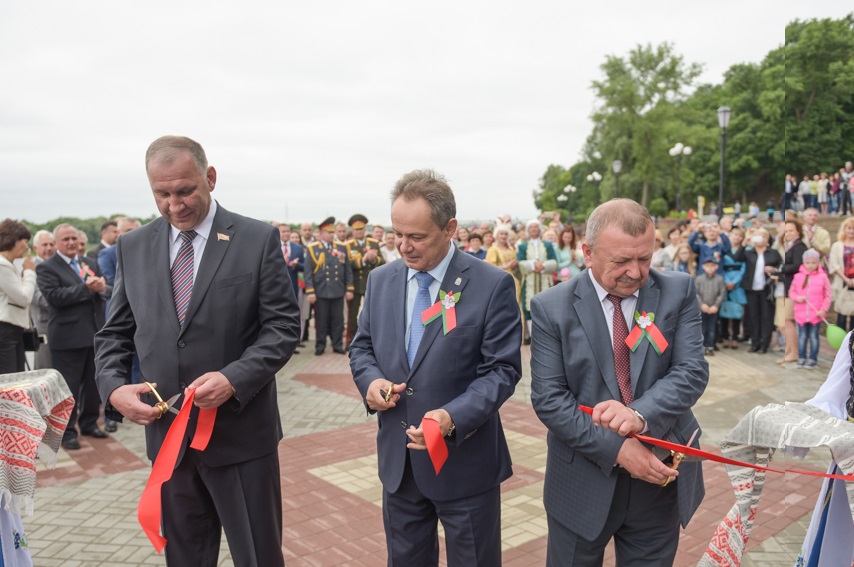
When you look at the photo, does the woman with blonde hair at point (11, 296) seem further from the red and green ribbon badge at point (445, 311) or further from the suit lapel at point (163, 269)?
the red and green ribbon badge at point (445, 311)

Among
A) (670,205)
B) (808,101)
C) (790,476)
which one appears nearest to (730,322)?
(790,476)

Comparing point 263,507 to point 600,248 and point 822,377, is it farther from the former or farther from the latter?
point 822,377

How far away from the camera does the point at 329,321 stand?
11.6 meters

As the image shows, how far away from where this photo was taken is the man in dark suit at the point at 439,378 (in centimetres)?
269

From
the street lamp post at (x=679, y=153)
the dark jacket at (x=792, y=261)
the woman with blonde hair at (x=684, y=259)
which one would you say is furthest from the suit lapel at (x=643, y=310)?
the street lamp post at (x=679, y=153)

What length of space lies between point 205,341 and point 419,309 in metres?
0.94

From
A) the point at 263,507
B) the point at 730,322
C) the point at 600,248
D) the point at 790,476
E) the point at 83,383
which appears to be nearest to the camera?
the point at 600,248

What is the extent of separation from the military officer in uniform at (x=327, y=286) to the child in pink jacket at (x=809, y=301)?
291 inches

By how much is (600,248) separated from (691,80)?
55293 mm

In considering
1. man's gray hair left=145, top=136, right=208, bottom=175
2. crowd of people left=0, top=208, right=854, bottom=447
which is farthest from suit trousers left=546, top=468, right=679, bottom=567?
crowd of people left=0, top=208, right=854, bottom=447

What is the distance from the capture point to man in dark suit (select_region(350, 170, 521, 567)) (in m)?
2.69

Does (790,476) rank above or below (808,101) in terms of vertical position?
below

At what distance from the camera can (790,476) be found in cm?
544

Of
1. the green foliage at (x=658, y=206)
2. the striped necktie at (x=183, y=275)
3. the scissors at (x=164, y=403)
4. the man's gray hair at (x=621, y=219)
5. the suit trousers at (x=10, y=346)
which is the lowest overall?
the suit trousers at (x=10, y=346)
